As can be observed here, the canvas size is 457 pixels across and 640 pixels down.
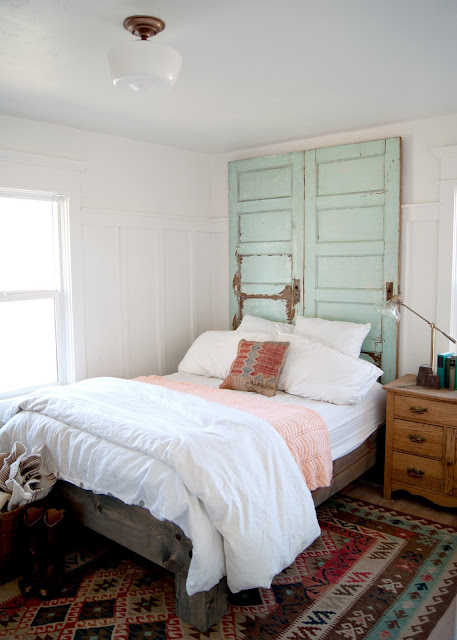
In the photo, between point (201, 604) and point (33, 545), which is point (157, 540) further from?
point (33, 545)

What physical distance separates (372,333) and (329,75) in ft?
6.25

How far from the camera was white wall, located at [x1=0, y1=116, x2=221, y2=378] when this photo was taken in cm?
366

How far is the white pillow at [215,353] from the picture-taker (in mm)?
3969

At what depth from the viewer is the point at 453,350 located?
3.65 metres

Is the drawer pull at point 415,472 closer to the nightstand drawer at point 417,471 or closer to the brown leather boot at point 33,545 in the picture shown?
the nightstand drawer at point 417,471

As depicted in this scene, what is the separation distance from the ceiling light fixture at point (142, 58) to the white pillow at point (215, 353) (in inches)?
84.4

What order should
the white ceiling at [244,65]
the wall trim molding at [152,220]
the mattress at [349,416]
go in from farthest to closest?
1. the wall trim molding at [152,220]
2. the mattress at [349,416]
3. the white ceiling at [244,65]

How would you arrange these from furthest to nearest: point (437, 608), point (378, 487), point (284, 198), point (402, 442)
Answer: point (284, 198)
point (378, 487)
point (402, 442)
point (437, 608)

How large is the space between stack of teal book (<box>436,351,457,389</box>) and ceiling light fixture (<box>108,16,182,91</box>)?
235cm

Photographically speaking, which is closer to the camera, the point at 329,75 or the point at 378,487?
the point at 329,75

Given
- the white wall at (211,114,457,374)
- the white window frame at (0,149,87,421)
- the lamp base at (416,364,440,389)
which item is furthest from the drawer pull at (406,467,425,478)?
the white window frame at (0,149,87,421)

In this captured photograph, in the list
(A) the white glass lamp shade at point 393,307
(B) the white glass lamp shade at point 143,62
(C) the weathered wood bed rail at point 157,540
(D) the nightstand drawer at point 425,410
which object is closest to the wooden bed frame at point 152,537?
(C) the weathered wood bed rail at point 157,540

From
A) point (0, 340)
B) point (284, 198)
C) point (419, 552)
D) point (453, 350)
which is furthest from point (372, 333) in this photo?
point (0, 340)

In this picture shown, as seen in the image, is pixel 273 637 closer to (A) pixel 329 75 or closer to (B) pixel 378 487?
(B) pixel 378 487
